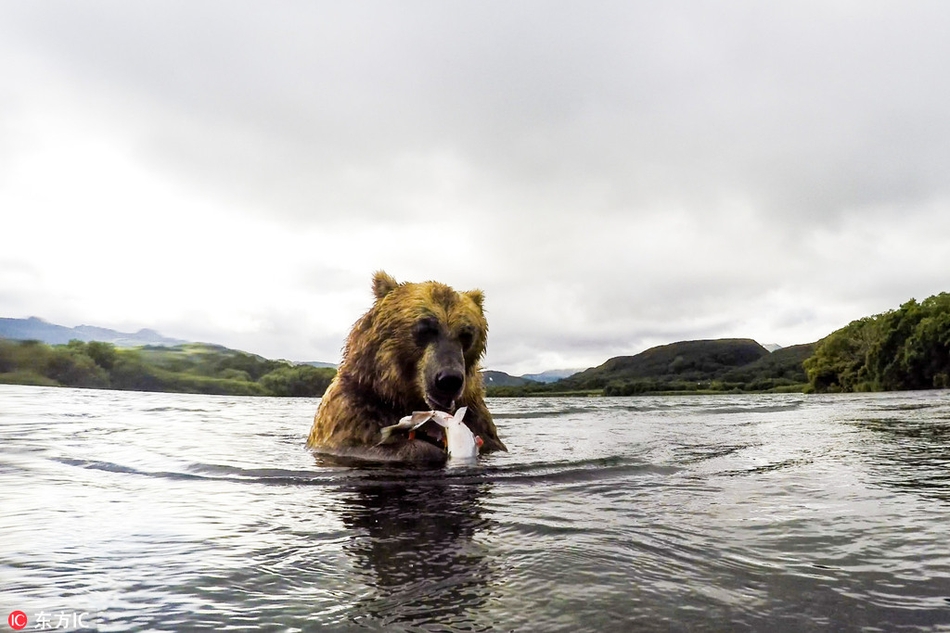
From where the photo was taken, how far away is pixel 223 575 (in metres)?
2.76

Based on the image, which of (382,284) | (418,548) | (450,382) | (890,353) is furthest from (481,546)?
(890,353)

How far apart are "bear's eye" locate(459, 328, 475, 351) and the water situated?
6.09 feet

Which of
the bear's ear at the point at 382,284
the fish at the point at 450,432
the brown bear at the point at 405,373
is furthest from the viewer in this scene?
the bear's ear at the point at 382,284

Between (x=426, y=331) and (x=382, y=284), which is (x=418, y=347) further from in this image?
(x=382, y=284)

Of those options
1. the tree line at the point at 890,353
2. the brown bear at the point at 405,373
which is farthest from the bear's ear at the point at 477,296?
the tree line at the point at 890,353

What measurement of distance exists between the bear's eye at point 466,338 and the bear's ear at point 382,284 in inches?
54.8

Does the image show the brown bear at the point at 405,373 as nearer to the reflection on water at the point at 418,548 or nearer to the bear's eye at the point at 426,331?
the bear's eye at the point at 426,331

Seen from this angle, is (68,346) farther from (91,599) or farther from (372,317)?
(91,599)

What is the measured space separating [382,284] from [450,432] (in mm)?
2527

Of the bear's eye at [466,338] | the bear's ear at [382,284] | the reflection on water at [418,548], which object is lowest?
the reflection on water at [418,548]

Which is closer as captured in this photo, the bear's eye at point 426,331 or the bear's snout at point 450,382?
the bear's snout at point 450,382

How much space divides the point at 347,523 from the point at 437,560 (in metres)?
1.07

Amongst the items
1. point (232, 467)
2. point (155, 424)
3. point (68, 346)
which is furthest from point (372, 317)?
point (68, 346)

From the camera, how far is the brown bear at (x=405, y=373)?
7027 millimetres
